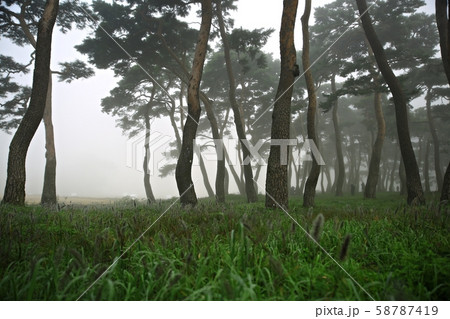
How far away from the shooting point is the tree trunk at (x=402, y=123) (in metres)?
9.53

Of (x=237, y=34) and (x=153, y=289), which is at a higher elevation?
(x=237, y=34)

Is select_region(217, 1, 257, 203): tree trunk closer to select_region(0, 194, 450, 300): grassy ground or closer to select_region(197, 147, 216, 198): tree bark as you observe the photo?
select_region(0, 194, 450, 300): grassy ground

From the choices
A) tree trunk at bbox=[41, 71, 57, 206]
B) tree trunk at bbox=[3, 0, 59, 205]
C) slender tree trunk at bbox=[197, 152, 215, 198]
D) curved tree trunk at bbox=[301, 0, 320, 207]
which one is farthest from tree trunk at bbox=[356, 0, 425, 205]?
slender tree trunk at bbox=[197, 152, 215, 198]

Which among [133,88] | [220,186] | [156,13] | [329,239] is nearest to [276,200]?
[329,239]

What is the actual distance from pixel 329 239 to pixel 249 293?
1.79m

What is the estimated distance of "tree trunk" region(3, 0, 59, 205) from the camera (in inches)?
304

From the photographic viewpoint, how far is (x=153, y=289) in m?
1.91

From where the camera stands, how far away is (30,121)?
796cm

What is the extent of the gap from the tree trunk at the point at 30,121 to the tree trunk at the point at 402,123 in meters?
11.5

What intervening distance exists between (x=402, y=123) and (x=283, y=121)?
591 centimetres

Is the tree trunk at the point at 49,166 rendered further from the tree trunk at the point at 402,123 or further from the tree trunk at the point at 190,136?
Result: the tree trunk at the point at 402,123

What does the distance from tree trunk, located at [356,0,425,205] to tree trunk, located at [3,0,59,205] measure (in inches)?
454

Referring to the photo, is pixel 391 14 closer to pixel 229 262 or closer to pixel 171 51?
pixel 171 51
